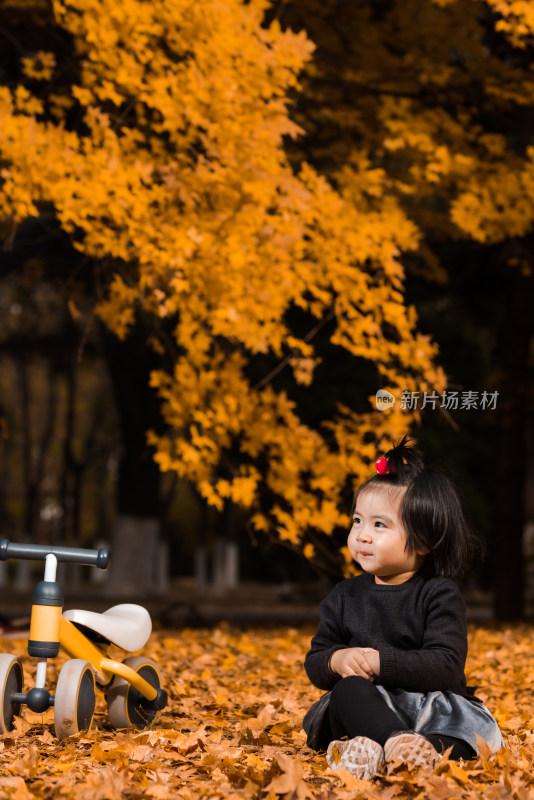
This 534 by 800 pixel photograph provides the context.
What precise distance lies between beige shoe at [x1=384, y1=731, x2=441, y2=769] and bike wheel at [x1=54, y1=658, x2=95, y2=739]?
120 cm

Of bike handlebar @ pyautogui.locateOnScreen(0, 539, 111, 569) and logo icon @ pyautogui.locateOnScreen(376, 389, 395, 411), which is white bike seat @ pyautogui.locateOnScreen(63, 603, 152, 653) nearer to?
bike handlebar @ pyautogui.locateOnScreen(0, 539, 111, 569)

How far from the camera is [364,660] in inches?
128

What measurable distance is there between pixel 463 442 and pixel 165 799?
1501 centimetres

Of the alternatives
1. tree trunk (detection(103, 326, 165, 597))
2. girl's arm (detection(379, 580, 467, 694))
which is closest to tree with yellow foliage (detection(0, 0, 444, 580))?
girl's arm (detection(379, 580, 467, 694))

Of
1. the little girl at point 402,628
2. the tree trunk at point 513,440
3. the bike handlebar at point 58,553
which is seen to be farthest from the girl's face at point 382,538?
the tree trunk at point 513,440

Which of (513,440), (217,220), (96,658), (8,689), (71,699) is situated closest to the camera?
(71,699)

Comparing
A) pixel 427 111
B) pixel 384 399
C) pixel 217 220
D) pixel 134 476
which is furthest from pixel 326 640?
pixel 134 476

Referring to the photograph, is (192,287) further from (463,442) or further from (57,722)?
(463,442)

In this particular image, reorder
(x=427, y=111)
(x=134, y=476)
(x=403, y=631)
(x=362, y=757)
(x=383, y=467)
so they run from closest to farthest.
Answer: (x=362, y=757)
(x=403, y=631)
(x=383, y=467)
(x=427, y=111)
(x=134, y=476)

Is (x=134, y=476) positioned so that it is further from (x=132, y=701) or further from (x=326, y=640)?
(x=326, y=640)

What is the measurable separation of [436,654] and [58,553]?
4.81 feet

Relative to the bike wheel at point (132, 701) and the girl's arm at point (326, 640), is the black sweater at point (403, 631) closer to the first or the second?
the girl's arm at point (326, 640)

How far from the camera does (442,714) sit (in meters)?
3.34

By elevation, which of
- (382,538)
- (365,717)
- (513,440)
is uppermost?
(513,440)
